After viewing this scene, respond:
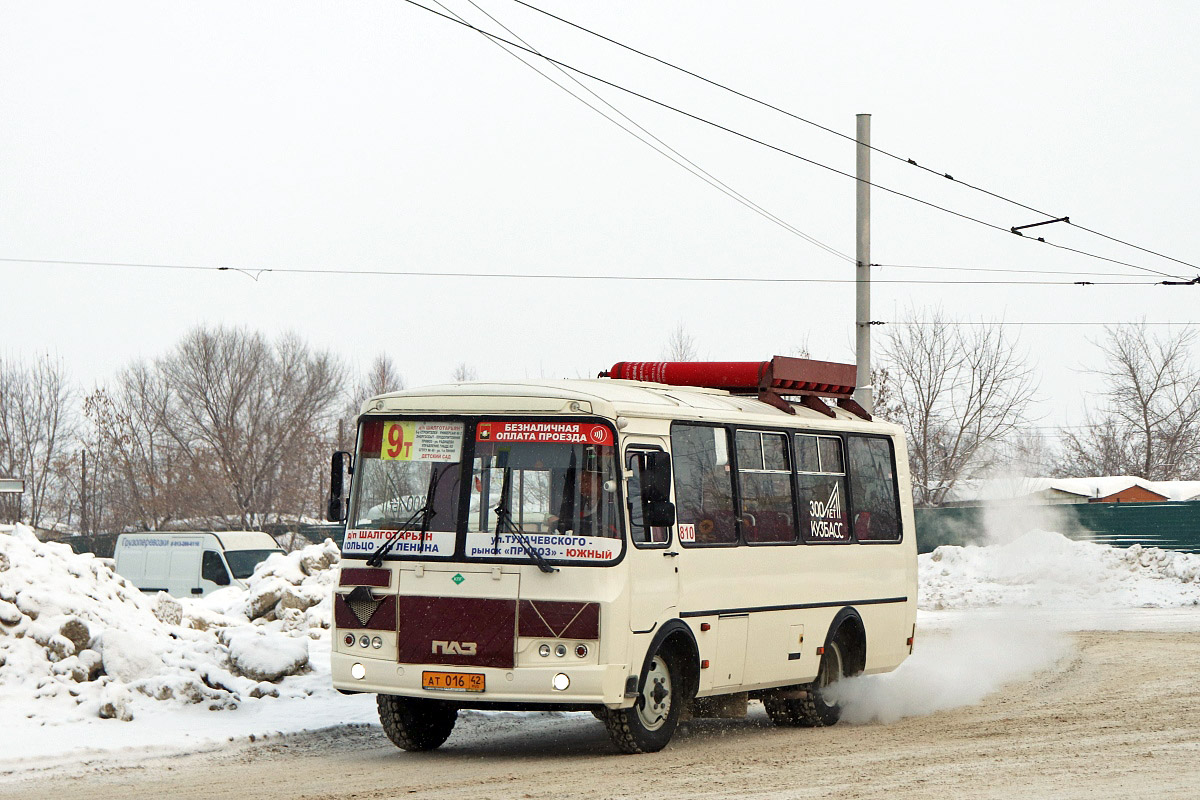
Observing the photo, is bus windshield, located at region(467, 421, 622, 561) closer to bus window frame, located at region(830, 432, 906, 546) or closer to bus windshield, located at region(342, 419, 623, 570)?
bus windshield, located at region(342, 419, 623, 570)

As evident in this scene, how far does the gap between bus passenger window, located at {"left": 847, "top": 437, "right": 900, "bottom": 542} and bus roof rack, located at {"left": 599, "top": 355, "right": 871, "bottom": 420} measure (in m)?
0.60

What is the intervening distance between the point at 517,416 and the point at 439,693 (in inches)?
84.4

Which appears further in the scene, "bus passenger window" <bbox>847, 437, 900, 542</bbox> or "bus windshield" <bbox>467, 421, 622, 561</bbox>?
"bus passenger window" <bbox>847, 437, 900, 542</bbox>

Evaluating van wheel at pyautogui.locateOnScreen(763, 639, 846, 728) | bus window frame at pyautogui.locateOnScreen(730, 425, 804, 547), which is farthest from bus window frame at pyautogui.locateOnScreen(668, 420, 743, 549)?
van wheel at pyautogui.locateOnScreen(763, 639, 846, 728)

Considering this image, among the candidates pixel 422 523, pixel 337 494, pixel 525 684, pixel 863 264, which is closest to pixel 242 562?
pixel 863 264

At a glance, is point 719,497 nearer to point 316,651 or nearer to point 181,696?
point 181,696

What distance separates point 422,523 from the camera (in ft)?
36.9

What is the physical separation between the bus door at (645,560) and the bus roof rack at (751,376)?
281 centimetres

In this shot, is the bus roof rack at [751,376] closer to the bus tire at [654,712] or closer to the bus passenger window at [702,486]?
the bus passenger window at [702,486]

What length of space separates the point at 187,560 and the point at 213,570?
696mm

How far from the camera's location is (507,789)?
9.56m

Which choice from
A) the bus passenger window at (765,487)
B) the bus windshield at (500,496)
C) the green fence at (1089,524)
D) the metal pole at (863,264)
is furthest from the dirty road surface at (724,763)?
the green fence at (1089,524)

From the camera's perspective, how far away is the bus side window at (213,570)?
30.8 metres

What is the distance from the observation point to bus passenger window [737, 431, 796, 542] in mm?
12953
